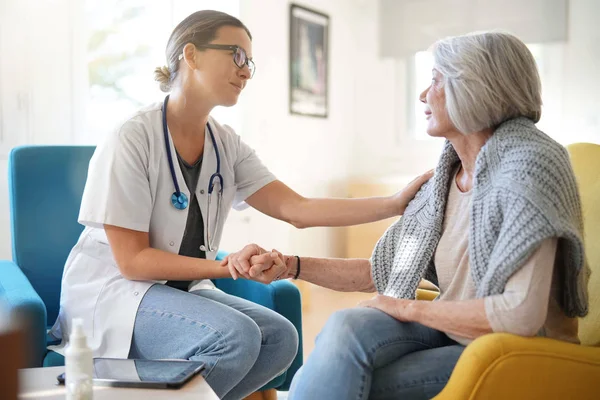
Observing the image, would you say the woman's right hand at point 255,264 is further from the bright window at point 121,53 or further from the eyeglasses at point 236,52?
the bright window at point 121,53

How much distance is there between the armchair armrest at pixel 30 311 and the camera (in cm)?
188

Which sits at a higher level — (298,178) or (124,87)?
(124,87)

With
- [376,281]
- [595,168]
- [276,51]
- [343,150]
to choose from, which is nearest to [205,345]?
[376,281]

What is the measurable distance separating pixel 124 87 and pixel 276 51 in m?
1.39

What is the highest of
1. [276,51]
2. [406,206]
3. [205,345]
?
[276,51]

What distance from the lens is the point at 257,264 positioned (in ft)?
6.53

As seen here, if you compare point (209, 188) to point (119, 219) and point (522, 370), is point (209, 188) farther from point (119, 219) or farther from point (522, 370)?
point (522, 370)

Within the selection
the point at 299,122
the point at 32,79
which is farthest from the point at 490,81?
the point at 299,122

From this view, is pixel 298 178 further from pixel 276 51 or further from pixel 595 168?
pixel 595 168

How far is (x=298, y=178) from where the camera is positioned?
541 centimetres

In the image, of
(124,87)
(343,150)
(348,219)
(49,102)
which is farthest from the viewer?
(343,150)

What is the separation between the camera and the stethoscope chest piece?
2.12 m

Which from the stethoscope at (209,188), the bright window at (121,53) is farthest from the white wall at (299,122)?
the stethoscope at (209,188)

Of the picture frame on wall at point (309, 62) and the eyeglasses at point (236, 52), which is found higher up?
the picture frame on wall at point (309, 62)
